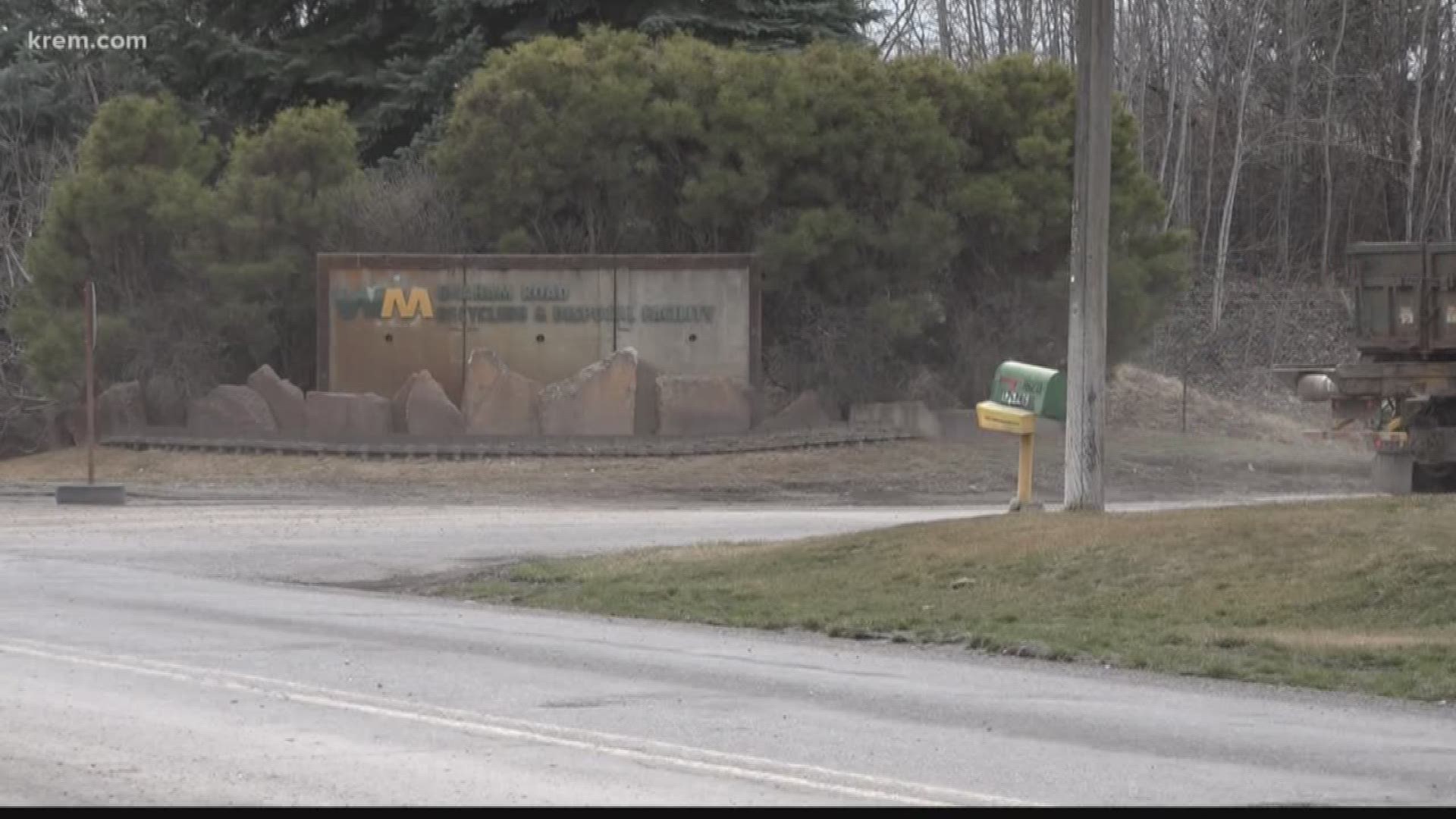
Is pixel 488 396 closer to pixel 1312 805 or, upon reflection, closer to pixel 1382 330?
pixel 1382 330

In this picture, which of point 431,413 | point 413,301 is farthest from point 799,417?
point 413,301

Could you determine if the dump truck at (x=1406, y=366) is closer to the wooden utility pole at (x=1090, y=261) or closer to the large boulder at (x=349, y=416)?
the wooden utility pole at (x=1090, y=261)

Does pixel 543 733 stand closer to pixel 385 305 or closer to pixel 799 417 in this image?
pixel 799 417

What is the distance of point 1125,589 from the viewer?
16.7m

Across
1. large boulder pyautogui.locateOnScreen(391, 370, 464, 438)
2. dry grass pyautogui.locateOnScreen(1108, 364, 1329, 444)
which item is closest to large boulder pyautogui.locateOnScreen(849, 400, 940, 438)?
dry grass pyautogui.locateOnScreen(1108, 364, 1329, 444)

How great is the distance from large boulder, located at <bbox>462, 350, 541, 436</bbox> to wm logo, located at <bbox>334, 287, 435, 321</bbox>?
154 cm

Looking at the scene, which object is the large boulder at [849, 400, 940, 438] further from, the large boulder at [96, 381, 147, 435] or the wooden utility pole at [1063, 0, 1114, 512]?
the wooden utility pole at [1063, 0, 1114, 512]

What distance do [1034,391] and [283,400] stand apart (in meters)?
17.3

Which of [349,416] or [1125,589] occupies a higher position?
[349,416]

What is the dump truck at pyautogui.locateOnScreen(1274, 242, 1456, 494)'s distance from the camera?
80.4 feet

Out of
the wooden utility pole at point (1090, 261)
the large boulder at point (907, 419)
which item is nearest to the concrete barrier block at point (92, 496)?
the large boulder at point (907, 419)
